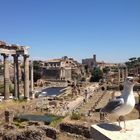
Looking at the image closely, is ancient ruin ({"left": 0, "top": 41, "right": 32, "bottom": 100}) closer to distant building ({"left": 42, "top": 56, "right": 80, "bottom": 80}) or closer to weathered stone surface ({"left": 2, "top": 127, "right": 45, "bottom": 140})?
weathered stone surface ({"left": 2, "top": 127, "right": 45, "bottom": 140})

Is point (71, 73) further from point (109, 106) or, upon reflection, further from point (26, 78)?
point (109, 106)

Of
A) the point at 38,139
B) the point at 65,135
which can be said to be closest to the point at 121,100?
the point at 38,139

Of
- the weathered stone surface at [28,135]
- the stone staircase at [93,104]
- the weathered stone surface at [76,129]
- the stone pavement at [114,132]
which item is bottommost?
the stone staircase at [93,104]

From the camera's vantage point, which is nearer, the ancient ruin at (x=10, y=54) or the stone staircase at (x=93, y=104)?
the ancient ruin at (x=10, y=54)

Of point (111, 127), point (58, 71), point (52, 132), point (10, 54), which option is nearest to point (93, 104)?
point (10, 54)

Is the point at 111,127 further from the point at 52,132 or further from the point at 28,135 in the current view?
the point at 52,132

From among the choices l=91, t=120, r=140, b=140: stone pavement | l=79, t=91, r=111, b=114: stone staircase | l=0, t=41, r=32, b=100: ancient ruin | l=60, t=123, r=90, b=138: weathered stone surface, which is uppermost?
l=0, t=41, r=32, b=100: ancient ruin

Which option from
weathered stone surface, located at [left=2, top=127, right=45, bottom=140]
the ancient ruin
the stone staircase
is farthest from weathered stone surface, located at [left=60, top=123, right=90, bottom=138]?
the ancient ruin

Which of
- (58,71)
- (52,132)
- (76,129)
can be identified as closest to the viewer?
(52,132)

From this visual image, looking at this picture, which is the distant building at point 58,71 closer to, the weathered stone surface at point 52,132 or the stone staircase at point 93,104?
the stone staircase at point 93,104

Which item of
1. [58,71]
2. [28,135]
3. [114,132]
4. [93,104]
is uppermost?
[58,71]

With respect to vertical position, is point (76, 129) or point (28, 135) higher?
point (28, 135)

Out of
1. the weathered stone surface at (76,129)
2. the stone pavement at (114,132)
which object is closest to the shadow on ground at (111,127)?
the stone pavement at (114,132)

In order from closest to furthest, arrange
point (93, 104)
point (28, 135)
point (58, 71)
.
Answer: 1. point (28, 135)
2. point (93, 104)
3. point (58, 71)
